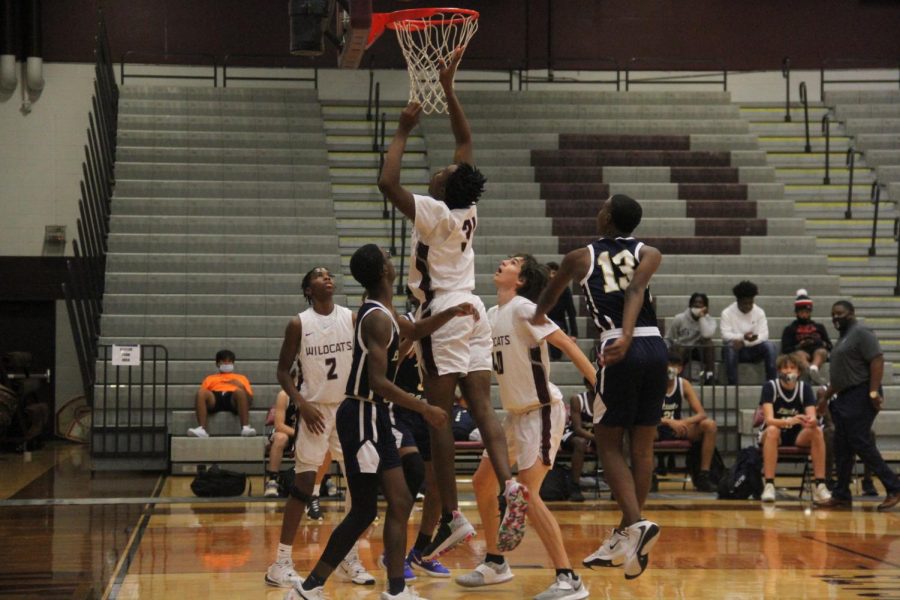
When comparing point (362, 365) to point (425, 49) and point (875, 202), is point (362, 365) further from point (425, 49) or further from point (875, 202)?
point (875, 202)

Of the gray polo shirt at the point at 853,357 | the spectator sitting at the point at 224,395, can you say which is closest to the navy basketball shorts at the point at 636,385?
the gray polo shirt at the point at 853,357

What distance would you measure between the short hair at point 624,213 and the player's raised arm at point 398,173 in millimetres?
1023

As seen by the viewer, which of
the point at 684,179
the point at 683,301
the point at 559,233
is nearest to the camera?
the point at 683,301

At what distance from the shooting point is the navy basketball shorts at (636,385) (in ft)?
21.0

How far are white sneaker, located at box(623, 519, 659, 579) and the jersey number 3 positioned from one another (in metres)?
1.17

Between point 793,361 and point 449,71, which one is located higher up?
point 449,71

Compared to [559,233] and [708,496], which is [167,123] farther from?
[708,496]

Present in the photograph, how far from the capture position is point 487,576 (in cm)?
711

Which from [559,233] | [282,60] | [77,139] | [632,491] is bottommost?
[632,491]

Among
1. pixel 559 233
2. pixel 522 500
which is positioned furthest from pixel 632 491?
pixel 559 233

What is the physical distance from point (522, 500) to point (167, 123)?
43.7 feet

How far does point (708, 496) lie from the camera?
39.5ft

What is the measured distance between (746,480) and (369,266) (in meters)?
6.67

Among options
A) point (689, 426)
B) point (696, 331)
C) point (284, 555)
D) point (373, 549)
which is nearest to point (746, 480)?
point (689, 426)
